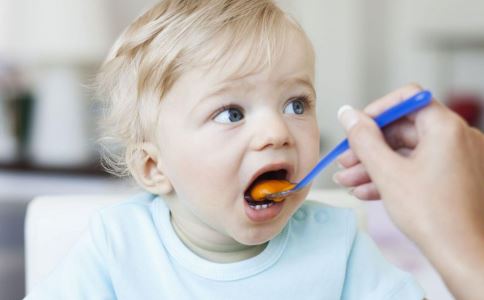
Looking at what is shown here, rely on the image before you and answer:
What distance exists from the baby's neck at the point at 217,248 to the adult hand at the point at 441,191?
0.29m

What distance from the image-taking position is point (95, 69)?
237 centimetres

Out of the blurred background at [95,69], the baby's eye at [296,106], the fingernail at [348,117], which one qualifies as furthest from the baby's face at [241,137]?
the blurred background at [95,69]

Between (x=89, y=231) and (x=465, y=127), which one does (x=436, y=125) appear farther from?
(x=89, y=231)

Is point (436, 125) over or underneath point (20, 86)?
over

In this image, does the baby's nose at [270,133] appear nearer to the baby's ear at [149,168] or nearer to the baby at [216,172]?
the baby at [216,172]

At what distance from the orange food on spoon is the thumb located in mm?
138

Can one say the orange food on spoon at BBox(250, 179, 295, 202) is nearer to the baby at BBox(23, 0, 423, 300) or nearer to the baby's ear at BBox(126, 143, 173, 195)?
the baby at BBox(23, 0, 423, 300)

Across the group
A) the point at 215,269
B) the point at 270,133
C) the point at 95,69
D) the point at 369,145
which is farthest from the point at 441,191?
the point at 95,69

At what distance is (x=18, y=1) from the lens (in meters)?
2.32

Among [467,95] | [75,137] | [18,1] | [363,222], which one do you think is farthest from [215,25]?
[467,95]

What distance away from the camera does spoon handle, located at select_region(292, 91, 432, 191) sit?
2.20 feet

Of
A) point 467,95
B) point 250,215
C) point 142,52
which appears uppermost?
point 142,52

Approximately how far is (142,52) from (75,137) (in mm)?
1233

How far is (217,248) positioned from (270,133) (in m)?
0.20
